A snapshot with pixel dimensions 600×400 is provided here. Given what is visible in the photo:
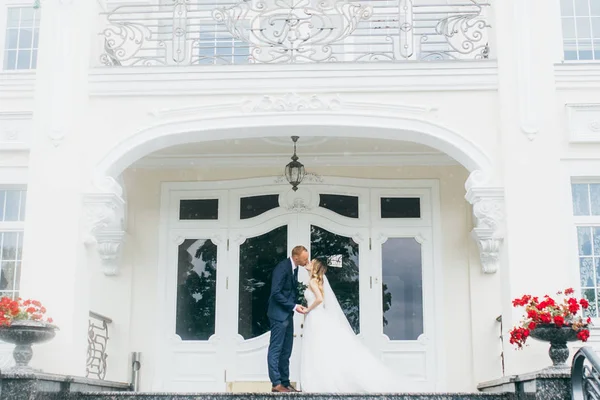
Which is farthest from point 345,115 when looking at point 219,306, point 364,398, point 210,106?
point 219,306

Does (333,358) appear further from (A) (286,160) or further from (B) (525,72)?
(B) (525,72)

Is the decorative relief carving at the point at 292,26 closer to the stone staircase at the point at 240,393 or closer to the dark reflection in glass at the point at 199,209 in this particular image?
the dark reflection in glass at the point at 199,209

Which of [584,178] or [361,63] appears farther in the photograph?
[584,178]

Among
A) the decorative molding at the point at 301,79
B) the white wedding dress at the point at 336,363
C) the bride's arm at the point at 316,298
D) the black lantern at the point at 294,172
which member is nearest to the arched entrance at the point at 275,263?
the black lantern at the point at 294,172

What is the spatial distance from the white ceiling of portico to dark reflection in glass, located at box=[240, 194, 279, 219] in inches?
17.7

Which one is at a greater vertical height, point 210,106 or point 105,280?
point 210,106

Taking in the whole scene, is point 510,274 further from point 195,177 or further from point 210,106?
point 195,177

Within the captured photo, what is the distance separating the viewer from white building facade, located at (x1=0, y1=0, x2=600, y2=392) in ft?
25.9

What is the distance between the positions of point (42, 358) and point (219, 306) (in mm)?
3144

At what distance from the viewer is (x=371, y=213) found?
10516 millimetres

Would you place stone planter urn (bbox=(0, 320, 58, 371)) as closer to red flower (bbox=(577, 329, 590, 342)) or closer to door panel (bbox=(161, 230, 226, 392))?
door panel (bbox=(161, 230, 226, 392))

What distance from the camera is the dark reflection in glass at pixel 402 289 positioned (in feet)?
33.4

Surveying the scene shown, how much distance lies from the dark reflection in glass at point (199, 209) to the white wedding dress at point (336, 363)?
8.35ft

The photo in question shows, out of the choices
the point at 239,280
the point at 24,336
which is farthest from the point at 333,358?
the point at 24,336
